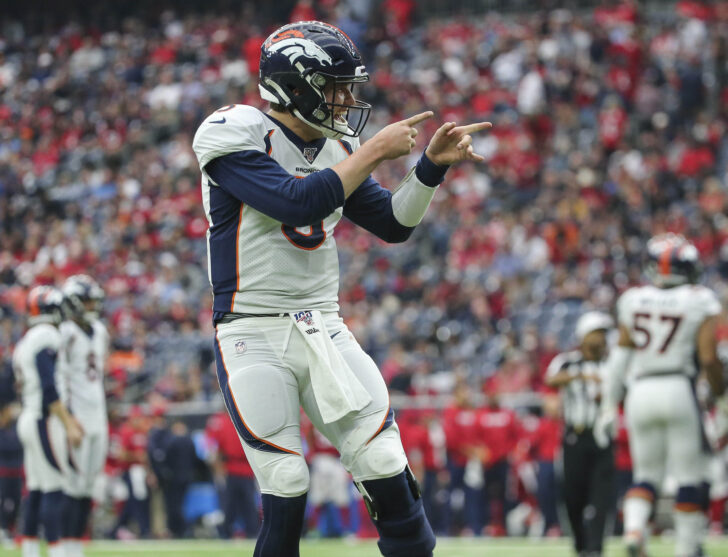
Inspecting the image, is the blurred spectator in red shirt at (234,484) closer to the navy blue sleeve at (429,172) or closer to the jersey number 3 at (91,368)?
the jersey number 3 at (91,368)

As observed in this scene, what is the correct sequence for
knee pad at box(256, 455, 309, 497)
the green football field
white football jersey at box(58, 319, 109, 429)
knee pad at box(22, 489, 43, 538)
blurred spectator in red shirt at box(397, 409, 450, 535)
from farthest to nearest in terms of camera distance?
blurred spectator in red shirt at box(397, 409, 450, 535) < the green football field < knee pad at box(22, 489, 43, 538) < white football jersey at box(58, 319, 109, 429) < knee pad at box(256, 455, 309, 497)

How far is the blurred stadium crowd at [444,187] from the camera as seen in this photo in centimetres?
1559

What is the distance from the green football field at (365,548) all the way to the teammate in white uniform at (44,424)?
9.50 ft

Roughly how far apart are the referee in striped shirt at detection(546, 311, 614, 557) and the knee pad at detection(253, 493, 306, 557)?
5100mm

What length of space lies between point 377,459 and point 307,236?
0.82 meters

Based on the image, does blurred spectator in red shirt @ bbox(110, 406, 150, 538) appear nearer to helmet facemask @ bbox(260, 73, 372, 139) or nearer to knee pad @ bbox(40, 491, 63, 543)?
knee pad @ bbox(40, 491, 63, 543)

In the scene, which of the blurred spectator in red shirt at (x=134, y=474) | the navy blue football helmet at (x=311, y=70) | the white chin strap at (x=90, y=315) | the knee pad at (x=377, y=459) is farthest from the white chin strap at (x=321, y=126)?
the blurred spectator in red shirt at (x=134, y=474)

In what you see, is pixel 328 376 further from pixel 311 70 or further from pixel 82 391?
pixel 82 391

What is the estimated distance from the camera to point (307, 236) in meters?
4.36

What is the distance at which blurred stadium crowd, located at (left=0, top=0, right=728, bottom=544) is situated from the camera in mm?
15586

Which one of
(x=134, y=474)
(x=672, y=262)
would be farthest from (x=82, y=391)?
(x=134, y=474)

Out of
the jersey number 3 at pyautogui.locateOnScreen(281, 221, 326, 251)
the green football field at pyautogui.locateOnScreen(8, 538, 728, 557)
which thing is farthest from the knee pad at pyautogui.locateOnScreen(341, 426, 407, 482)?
the green football field at pyautogui.locateOnScreen(8, 538, 728, 557)

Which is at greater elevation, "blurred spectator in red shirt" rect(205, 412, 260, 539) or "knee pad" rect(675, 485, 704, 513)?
"knee pad" rect(675, 485, 704, 513)

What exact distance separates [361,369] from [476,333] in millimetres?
11341
